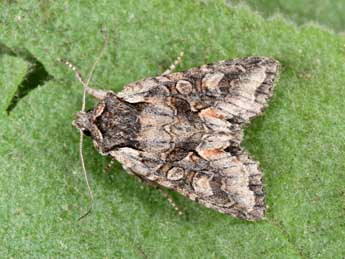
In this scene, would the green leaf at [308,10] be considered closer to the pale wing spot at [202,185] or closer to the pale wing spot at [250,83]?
the pale wing spot at [250,83]

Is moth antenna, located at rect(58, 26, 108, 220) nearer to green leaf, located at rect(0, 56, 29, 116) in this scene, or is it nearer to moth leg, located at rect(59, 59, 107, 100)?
moth leg, located at rect(59, 59, 107, 100)

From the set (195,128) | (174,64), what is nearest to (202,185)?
(195,128)

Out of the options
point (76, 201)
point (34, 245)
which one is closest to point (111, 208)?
point (76, 201)

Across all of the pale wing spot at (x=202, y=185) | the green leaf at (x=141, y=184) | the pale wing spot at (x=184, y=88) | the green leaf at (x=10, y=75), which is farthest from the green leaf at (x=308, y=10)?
the green leaf at (x=10, y=75)

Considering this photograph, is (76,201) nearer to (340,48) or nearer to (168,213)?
(168,213)

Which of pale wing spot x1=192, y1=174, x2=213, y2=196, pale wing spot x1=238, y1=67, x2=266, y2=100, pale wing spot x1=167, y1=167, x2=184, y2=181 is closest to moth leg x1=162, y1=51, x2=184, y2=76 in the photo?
pale wing spot x1=238, y1=67, x2=266, y2=100

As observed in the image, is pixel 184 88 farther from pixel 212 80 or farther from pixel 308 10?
pixel 308 10
